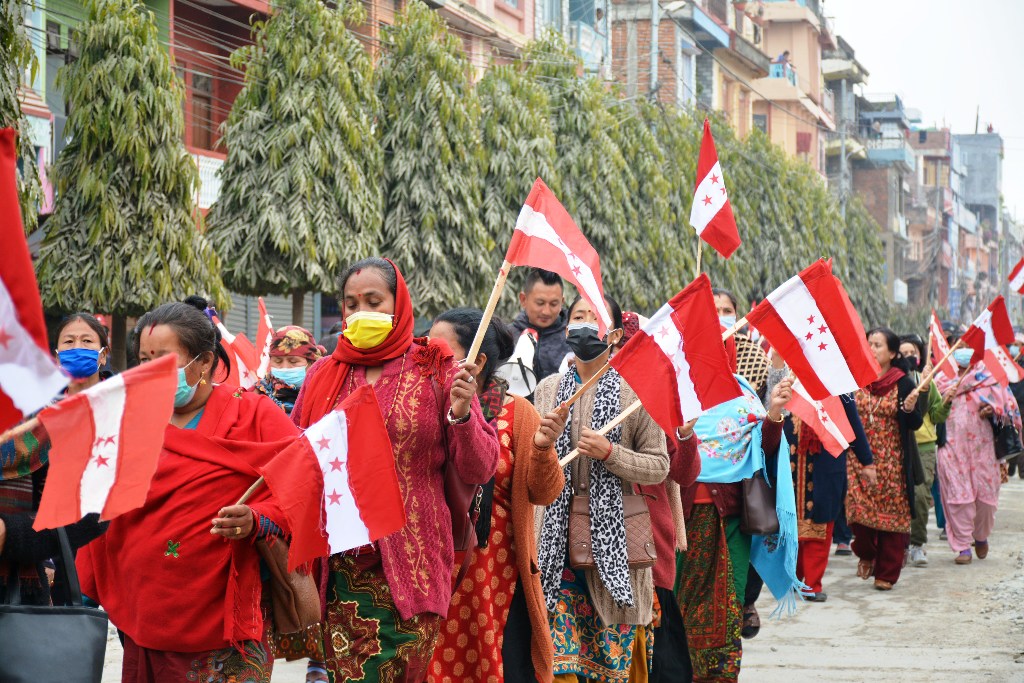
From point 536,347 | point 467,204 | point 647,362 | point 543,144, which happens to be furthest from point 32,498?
point 543,144

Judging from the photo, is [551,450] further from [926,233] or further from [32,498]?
[926,233]

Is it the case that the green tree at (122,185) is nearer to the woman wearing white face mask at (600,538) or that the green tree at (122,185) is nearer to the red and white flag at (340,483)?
the woman wearing white face mask at (600,538)

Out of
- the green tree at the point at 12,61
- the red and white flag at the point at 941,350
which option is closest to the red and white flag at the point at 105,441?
the green tree at the point at 12,61

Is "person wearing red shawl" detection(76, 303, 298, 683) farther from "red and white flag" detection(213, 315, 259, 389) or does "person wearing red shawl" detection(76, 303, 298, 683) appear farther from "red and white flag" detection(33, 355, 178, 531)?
"red and white flag" detection(213, 315, 259, 389)

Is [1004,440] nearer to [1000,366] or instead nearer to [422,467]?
[1000,366]

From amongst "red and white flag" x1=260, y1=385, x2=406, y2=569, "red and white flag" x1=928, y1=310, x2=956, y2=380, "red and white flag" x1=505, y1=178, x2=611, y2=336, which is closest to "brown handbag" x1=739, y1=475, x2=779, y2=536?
"red and white flag" x1=505, y1=178, x2=611, y2=336

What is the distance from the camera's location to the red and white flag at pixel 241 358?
9.48m

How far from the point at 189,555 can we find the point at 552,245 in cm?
186

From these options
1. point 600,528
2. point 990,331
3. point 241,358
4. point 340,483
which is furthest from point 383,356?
point 990,331

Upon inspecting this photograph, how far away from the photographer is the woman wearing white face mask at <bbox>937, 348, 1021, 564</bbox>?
13195 mm

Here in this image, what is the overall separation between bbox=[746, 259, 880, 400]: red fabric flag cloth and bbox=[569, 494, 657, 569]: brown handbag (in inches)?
43.0

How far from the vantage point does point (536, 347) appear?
7586 mm

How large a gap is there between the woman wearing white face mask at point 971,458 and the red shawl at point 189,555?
9.89 metres

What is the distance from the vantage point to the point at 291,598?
13.9ft
